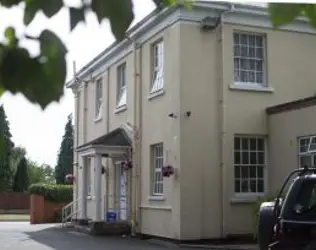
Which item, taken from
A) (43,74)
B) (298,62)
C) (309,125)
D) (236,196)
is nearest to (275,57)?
(298,62)

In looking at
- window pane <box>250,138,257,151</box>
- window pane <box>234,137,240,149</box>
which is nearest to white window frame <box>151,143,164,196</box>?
window pane <box>234,137,240,149</box>

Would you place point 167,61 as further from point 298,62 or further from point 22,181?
point 22,181

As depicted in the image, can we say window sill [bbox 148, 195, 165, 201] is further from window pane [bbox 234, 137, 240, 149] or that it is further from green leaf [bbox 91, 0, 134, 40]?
green leaf [bbox 91, 0, 134, 40]

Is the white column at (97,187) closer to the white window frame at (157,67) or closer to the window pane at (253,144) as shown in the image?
the white window frame at (157,67)

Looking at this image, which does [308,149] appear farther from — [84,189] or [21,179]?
[21,179]

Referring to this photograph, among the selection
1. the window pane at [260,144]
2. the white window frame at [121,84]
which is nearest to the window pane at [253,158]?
the window pane at [260,144]

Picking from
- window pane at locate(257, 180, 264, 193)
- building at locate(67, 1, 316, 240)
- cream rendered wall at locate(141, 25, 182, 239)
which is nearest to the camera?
building at locate(67, 1, 316, 240)

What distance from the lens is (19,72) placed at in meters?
1.71

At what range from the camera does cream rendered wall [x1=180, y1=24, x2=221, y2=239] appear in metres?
17.4

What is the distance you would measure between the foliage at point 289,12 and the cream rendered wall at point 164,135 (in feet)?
50.9

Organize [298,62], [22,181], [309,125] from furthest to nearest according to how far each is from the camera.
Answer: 1. [22,181]
2. [298,62]
3. [309,125]

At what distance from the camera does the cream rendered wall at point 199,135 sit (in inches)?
683

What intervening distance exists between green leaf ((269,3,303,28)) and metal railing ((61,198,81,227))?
24288mm

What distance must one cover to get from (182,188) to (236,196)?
5.48 feet
